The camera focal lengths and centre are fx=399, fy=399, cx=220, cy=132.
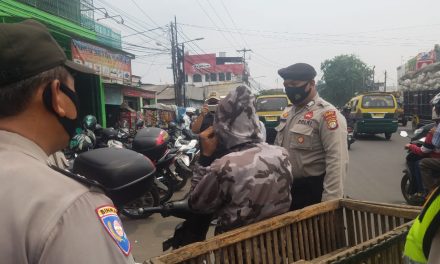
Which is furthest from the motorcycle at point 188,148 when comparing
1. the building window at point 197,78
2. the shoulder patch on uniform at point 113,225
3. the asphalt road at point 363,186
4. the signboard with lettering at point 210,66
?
the building window at point 197,78

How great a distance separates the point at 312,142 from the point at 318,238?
73 centimetres

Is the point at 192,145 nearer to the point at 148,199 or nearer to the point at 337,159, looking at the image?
the point at 148,199

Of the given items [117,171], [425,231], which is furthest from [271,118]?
[117,171]

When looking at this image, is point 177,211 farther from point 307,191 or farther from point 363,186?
point 363,186

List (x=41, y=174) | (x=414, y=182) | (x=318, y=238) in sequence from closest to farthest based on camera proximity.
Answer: (x=41, y=174), (x=318, y=238), (x=414, y=182)

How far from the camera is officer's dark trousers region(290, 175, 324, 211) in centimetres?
294

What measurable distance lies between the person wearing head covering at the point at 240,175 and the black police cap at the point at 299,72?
100cm

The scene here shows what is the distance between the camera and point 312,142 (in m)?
2.94

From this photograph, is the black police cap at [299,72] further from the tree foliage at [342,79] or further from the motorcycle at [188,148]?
the tree foliage at [342,79]

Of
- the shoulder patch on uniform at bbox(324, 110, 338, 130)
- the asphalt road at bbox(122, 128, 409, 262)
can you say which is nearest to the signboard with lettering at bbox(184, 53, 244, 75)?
the asphalt road at bbox(122, 128, 409, 262)

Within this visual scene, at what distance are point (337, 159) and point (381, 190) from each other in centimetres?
445

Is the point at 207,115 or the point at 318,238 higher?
the point at 207,115

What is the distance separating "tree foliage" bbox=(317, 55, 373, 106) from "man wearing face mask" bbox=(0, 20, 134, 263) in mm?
50056

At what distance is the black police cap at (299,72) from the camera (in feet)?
10.2
